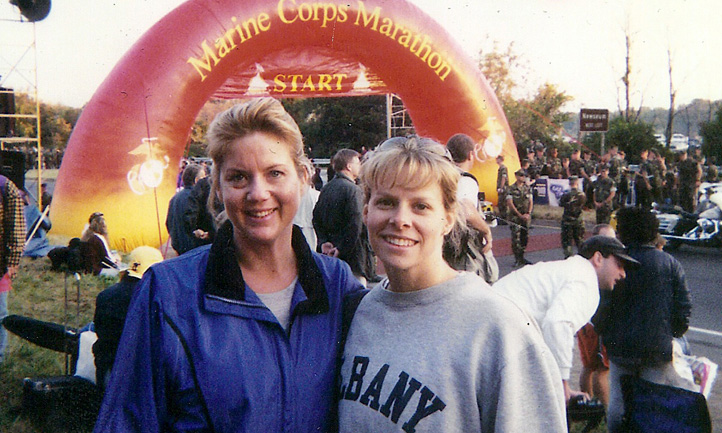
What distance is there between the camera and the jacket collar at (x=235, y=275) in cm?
163

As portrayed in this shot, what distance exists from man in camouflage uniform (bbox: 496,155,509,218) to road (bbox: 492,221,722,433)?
776 millimetres

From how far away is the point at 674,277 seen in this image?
3.74 metres

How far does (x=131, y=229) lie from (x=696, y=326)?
758 cm

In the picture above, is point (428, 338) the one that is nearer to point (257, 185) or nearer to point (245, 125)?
point (257, 185)

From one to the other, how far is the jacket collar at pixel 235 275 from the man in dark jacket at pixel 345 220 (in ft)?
12.4

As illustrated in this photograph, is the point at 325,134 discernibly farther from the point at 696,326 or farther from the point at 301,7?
the point at 696,326

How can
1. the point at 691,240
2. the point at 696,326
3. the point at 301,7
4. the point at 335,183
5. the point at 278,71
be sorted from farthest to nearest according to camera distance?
the point at 278,71 → the point at 691,240 → the point at 301,7 → the point at 696,326 → the point at 335,183

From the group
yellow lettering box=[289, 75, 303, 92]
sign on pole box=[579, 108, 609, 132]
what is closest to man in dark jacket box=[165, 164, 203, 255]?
yellow lettering box=[289, 75, 303, 92]

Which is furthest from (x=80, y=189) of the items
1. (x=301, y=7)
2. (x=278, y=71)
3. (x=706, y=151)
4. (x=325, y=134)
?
(x=706, y=151)

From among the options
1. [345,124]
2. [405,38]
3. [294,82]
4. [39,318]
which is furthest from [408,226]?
[345,124]

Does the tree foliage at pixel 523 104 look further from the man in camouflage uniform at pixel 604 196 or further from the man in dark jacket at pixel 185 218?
the man in dark jacket at pixel 185 218

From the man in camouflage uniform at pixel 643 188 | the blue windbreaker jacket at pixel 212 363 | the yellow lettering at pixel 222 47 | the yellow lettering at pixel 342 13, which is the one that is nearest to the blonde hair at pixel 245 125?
the blue windbreaker jacket at pixel 212 363

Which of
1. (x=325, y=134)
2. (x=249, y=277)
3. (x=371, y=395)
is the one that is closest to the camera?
(x=371, y=395)

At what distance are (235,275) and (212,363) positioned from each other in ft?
0.80
